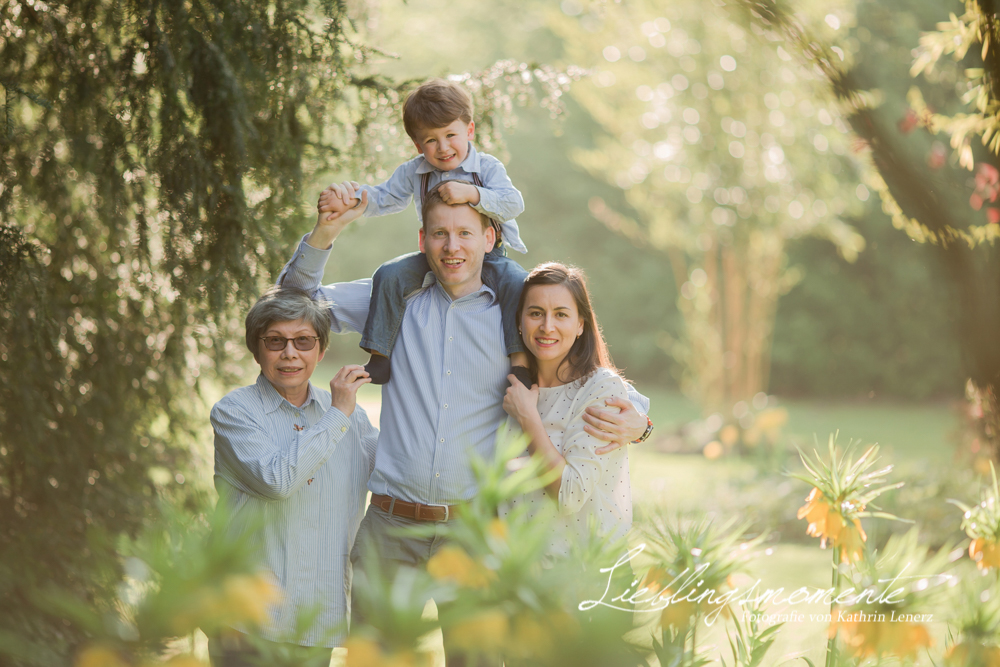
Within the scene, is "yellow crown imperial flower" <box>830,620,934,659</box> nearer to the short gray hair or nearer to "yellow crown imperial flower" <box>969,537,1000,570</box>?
"yellow crown imperial flower" <box>969,537,1000,570</box>

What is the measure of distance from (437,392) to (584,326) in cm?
52

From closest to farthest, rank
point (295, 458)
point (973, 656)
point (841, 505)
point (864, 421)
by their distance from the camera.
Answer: point (973, 656), point (841, 505), point (295, 458), point (864, 421)

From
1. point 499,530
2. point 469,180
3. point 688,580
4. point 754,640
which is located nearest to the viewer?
point 499,530

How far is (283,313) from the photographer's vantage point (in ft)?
7.61

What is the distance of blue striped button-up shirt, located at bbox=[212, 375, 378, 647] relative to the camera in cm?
216

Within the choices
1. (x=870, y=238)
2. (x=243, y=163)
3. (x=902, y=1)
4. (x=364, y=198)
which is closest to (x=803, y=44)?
(x=364, y=198)

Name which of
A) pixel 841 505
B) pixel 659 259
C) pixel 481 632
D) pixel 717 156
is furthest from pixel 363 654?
pixel 659 259

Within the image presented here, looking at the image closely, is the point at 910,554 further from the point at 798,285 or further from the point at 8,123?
the point at 798,285

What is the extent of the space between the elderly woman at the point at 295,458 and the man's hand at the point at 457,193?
0.52m

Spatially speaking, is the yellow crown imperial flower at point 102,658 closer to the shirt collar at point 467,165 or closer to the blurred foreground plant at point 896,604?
the blurred foreground plant at point 896,604

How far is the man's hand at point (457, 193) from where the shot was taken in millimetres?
2420

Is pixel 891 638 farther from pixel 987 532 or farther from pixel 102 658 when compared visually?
pixel 102 658

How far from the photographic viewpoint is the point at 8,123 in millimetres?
2572

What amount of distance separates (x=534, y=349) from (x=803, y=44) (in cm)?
132
